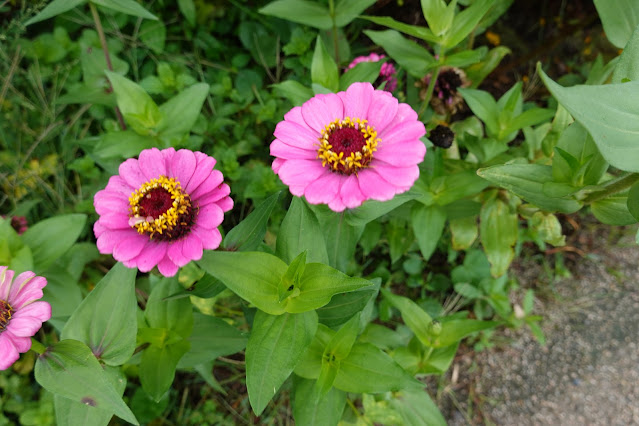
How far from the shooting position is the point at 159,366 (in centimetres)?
132

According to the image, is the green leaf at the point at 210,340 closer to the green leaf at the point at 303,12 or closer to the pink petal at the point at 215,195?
the pink petal at the point at 215,195

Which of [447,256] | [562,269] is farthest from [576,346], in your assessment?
[447,256]

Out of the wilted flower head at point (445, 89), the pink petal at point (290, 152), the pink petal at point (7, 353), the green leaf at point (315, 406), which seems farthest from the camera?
the wilted flower head at point (445, 89)

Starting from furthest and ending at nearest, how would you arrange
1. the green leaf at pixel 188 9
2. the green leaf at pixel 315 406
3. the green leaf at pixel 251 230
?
the green leaf at pixel 188 9 → the green leaf at pixel 315 406 → the green leaf at pixel 251 230

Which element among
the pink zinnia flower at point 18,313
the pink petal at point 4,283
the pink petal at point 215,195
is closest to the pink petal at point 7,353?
the pink zinnia flower at point 18,313

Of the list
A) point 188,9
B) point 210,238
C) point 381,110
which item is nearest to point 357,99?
point 381,110

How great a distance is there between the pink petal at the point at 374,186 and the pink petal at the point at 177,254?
0.39 m

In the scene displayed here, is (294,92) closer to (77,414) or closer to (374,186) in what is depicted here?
(374,186)

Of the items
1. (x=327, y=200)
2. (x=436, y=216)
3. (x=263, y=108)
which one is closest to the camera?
(x=327, y=200)

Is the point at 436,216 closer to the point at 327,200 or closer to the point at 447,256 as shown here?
the point at 447,256

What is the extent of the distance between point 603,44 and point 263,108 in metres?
1.64

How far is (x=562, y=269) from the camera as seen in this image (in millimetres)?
2129

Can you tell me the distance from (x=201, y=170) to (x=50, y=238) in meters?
0.72

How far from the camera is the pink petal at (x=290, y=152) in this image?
1047 mm
